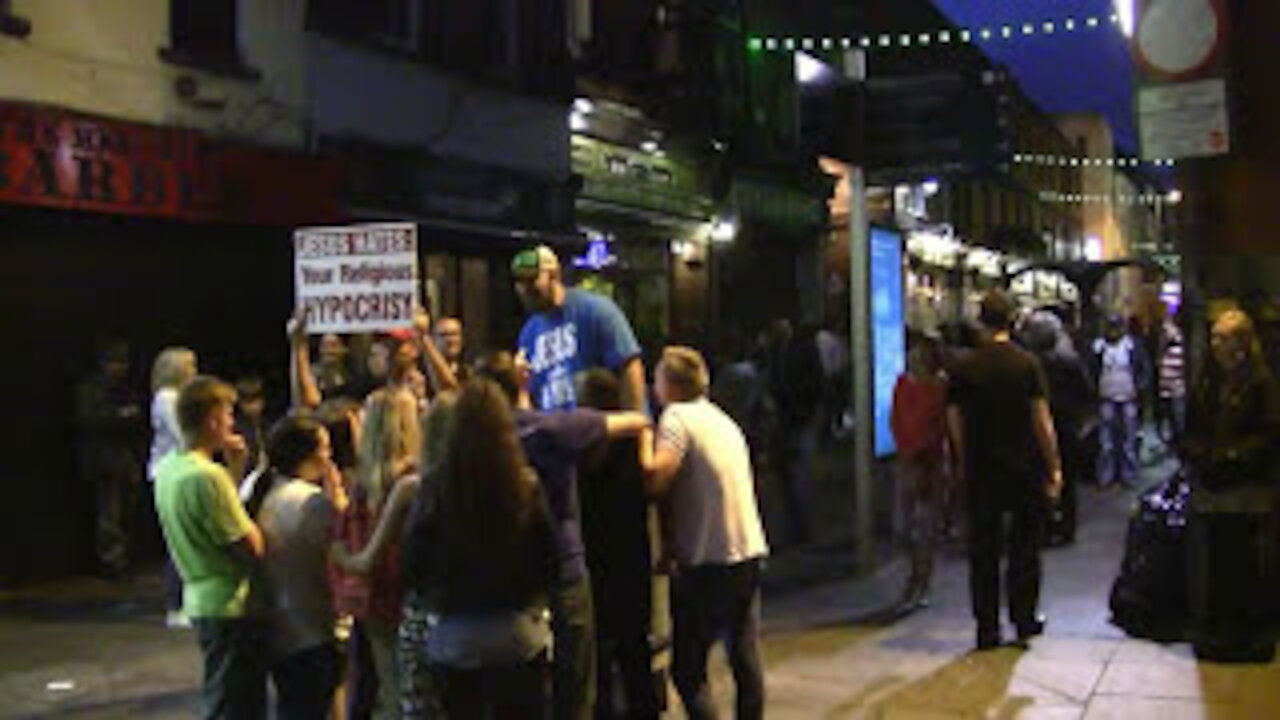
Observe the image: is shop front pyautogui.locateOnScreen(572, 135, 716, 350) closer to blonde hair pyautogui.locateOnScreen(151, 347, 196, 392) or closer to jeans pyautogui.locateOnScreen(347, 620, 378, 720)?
blonde hair pyautogui.locateOnScreen(151, 347, 196, 392)

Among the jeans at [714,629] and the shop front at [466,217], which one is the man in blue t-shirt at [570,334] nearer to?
Result: the jeans at [714,629]

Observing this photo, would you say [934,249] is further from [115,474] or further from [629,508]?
[629,508]

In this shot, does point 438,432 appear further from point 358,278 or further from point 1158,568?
point 1158,568

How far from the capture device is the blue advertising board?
37.6 feet

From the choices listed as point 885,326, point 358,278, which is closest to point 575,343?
point 358,278

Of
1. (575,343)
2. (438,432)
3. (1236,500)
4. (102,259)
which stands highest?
(102,259)

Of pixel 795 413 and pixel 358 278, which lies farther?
pixel 795 413

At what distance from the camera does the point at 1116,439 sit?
16.1 m

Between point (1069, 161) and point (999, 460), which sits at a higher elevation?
point (1069, 161)

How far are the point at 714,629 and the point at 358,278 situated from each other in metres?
2.30

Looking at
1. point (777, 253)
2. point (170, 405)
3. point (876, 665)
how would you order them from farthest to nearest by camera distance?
point (777, 253), point (170, 405), point (876, 665)

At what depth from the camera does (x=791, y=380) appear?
14.1 meters

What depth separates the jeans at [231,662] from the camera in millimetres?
5477

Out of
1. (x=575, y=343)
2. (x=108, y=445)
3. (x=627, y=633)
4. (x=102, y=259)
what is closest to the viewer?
(x=575, y=343)
